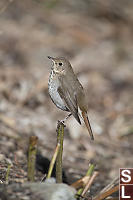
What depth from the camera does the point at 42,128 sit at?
5836 millimetres

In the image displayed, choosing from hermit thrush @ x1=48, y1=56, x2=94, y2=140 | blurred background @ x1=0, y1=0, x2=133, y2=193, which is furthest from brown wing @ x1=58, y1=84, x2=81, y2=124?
blurred background @ x1=0, y1=0, x2=133, y2=193

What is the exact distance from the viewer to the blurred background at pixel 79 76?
17.5ft

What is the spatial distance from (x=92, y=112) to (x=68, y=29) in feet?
9.04

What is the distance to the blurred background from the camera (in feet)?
17.5

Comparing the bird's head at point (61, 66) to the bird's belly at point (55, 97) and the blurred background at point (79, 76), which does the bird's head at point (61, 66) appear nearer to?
the bird's belly at point (55, 97)

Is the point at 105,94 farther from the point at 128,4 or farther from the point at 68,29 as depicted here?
the point at 128,4

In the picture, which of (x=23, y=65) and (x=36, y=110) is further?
(x=23, y=65)

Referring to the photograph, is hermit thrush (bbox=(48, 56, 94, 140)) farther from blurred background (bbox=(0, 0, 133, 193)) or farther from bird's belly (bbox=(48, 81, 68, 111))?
blurred background (bbox=(0, 0, 133, 193))

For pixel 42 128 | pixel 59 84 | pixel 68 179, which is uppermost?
pixel 42 128

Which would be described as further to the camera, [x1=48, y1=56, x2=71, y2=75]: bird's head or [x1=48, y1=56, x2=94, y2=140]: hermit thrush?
[x1=48, y1=56, x2=71, y2=75]: bird's head

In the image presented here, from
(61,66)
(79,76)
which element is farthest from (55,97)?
(79,76)

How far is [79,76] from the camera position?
25.7 ft

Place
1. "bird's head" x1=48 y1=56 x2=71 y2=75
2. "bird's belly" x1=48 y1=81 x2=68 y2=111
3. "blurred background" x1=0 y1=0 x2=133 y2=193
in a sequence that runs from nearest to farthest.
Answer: "bird's belly" x1=48 y1=81 x2=68 y2=111 < "bird's head" x1=48 y1=56 x2=71 y2=75 < "blurred background" x1=0 y1=0 x2=133 y2=193

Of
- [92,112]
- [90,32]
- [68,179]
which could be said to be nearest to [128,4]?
[90,32]
